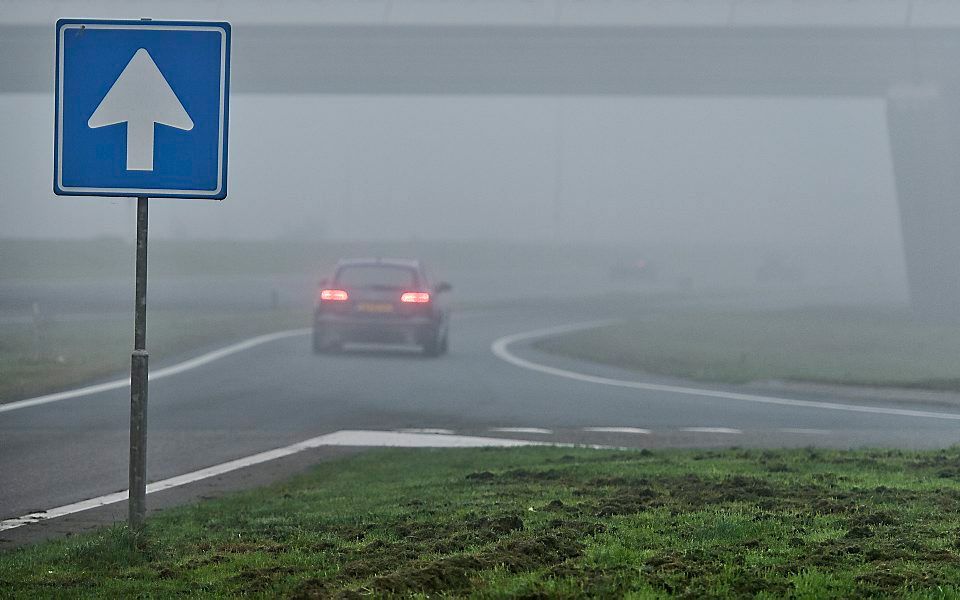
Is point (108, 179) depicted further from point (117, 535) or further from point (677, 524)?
point (677, 524)

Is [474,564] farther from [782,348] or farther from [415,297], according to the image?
[782,348]

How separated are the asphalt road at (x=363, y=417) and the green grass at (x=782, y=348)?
194cm

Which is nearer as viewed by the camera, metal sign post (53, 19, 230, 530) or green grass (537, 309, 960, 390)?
metal sign post (53, 19, 230, 530)

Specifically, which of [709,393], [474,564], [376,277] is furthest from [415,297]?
[474,564]

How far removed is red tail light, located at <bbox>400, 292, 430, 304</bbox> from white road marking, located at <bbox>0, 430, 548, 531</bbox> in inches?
436

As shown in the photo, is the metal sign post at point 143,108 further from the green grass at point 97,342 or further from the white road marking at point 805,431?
the green grass at point 97,342

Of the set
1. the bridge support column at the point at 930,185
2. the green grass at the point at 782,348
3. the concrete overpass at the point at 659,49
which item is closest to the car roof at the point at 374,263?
the green grass at the point at 782,348

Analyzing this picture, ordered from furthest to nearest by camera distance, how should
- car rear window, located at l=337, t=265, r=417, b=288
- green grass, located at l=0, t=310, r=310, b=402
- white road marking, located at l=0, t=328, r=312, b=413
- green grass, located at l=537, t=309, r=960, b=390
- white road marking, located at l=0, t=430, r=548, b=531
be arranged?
car rear window, located at l=337, t=265, r=417, b=288 → green grass, located at l=537, t=309, r=960, b=390 → green grass, located at l=0, t=310, r=310, b=402 → white road marking, located at l=0, t=328, r=312, b=413 → white road marking, located at l=0, t=430, r=548, b=531

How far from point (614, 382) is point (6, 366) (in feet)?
28.9

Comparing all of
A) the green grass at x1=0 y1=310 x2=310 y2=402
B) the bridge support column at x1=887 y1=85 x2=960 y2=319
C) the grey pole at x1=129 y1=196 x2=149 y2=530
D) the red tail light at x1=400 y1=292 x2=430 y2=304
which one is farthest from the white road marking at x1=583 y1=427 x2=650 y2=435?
the bridge support column at x1=887 y1=85 x2=960 y2=319

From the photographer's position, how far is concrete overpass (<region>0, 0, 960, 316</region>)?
4284 cm

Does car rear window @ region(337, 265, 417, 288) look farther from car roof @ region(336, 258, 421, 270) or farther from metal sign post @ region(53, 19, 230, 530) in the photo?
metal sign post @ region(53, 19, 230, 530)

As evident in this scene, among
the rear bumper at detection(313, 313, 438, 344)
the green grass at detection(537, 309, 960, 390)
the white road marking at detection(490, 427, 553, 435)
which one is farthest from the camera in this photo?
the rear bumper at detection(313, 313, 438, 344)

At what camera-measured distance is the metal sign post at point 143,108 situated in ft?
20.9
